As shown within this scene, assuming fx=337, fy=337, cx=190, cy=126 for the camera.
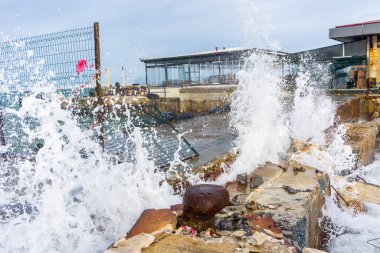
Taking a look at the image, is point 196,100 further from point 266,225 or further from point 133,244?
point 133,244

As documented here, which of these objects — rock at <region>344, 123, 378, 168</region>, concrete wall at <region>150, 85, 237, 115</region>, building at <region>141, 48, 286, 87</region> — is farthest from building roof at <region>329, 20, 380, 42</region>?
rock at <region>344, 123, 378, 168</region>

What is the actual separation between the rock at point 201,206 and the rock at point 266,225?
0.30m

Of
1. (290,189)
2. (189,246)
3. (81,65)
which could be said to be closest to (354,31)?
(81,65)

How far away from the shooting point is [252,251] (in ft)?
7.77

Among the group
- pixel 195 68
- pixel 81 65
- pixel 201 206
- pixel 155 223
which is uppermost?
pixel 195 68

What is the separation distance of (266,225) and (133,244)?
1.15 metres

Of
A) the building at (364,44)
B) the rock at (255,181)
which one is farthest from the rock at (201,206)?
the building at (364,44)

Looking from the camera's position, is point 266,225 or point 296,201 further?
point 296,201

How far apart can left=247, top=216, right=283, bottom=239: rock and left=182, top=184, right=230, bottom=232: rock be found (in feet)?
1.00

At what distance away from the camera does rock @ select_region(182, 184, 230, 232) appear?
110 inches

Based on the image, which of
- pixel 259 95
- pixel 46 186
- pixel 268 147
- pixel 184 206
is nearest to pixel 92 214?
pixel 46 186

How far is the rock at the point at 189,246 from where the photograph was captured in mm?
2379

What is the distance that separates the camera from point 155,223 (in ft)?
8.84

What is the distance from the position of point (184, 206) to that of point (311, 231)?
59.4 inches
